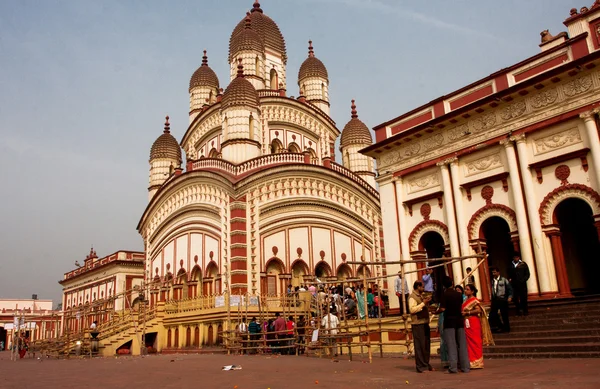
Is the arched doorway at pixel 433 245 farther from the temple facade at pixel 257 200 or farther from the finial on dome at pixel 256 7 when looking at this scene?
the finial on dome at pixel 256 7

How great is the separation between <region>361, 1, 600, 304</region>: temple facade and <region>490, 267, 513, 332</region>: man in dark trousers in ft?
8.60

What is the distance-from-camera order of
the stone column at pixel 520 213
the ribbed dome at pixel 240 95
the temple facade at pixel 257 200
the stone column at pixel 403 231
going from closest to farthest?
the stone column at pixel 520 213, the stone column at pixel 403 231, the temple facade at pixel 257 200, the ribbed dome at pixel 240 95

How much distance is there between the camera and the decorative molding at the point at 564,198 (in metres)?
14.5

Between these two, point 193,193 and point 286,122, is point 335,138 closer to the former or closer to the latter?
point 286,122

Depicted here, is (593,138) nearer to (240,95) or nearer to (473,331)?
(473,331)

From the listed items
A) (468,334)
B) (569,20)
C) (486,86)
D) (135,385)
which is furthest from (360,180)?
(135,385)

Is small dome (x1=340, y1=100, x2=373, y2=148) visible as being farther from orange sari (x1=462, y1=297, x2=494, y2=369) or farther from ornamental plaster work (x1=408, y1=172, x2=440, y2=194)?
orange sari (x1=462, y1=297, x2=494, y2=369)

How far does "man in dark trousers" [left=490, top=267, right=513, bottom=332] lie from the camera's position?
13103 mm

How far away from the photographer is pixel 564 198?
596 inches

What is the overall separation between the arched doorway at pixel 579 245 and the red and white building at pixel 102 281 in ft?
93.1

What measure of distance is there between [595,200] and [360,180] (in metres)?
17.4

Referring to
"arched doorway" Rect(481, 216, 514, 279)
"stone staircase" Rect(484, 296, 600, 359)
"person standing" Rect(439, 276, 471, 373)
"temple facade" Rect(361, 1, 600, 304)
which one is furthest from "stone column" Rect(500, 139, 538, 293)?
"person standing" Rect(439, 276, 471, 373)

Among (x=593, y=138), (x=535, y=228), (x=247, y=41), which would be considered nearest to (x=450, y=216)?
(x=535, y=228)

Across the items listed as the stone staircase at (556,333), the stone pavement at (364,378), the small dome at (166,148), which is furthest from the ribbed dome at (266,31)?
the stone pavement at (364,378)
